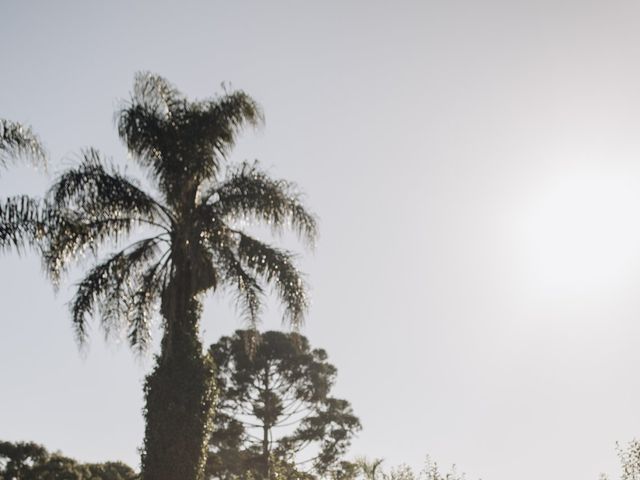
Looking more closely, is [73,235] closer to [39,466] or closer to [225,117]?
[225,117]

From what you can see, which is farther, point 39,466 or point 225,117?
point 39,466

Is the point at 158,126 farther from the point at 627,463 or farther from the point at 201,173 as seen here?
the point at 627,463

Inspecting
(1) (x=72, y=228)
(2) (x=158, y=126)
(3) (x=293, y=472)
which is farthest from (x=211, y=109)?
(3) (x=293, y=472)

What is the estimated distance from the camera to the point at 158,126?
13867 millimetres

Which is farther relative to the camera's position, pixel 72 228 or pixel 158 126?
pixel 158 126

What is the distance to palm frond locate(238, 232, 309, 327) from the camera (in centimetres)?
1384

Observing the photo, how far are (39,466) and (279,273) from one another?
24.7m

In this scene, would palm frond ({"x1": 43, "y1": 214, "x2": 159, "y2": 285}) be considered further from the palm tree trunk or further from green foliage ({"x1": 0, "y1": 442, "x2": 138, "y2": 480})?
green foliage ({"x1": 0, "y1": 442, "x2": 138, "y2": 480})

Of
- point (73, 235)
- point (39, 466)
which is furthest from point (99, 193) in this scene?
point (39, 466)

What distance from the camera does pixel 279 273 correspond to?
13.8 m

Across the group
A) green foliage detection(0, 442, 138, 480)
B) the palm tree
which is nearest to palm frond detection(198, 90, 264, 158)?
the palm tree

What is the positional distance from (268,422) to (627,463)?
53.7 ft

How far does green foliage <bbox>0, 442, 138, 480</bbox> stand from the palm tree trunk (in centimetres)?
2211

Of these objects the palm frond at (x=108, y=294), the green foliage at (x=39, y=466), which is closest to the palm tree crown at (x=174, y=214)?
the palm frond at (x=108, y=294)
